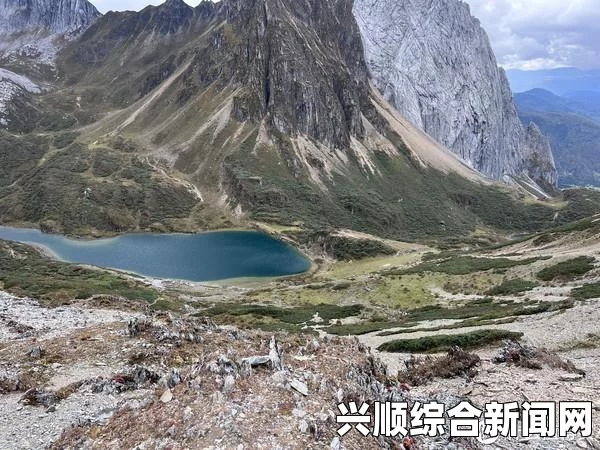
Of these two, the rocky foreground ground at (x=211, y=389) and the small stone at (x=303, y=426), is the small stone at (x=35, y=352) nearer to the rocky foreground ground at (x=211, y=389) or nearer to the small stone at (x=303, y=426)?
the rocky foreground ground at (x=211, y=389)

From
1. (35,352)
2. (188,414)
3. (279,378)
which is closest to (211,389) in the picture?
(188,414)

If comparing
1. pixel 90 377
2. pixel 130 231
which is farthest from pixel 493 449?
pixel 130 231

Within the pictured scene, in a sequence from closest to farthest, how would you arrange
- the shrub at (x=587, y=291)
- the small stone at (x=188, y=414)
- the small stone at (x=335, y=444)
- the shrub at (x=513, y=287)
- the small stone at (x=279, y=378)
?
the small stone at (x=335, y=444)
the small stone at (x=188, y=414)
the small stone at (x=279, y=378)
the shrub at (x=587, y=291)
the shrub at (x=513, y=287)

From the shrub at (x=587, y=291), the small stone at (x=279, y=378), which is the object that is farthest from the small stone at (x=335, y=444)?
the shrub at (x=587, y=291)

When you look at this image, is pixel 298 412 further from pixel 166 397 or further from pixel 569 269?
pixel 569 269

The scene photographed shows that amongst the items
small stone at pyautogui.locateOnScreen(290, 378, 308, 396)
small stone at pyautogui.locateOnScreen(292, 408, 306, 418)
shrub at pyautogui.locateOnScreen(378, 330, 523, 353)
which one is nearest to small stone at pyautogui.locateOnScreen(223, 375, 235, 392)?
small stone at pyautogui.locateOnScreen(290, 378, 308, 396)
